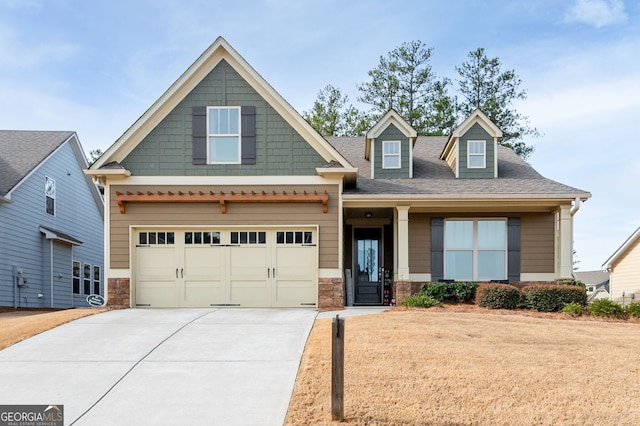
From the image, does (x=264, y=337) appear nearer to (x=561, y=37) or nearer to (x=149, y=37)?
(x=149, y=37)

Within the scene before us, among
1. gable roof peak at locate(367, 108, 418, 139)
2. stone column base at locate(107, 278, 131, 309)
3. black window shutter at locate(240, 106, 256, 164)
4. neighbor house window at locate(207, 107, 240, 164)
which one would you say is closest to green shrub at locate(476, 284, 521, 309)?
gable roof peak at locate(367, 108, 418, 139)

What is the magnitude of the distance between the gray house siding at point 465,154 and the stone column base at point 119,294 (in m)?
9.83

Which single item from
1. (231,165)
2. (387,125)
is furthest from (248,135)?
(387,125)

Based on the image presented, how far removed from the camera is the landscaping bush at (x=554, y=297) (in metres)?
16.1

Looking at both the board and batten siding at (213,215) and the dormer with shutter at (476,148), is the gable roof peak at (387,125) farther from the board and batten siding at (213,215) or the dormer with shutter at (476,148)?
the board and batten siding at (213,215)

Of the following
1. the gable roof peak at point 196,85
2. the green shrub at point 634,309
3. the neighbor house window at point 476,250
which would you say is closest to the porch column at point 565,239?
the neighbor house window at point 476,250

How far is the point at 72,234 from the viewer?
83.8ft

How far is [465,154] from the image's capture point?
19453 millimetres

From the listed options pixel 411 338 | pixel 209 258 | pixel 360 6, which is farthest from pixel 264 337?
pixel 360 6

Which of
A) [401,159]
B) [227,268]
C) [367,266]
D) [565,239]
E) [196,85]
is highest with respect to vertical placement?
[196,85]

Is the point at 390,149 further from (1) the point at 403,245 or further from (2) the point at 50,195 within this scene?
(2) the point at 50,195

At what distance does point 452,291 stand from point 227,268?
585cm

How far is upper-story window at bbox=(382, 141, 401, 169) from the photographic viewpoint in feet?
63.8

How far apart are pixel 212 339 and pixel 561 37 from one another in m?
12.1
